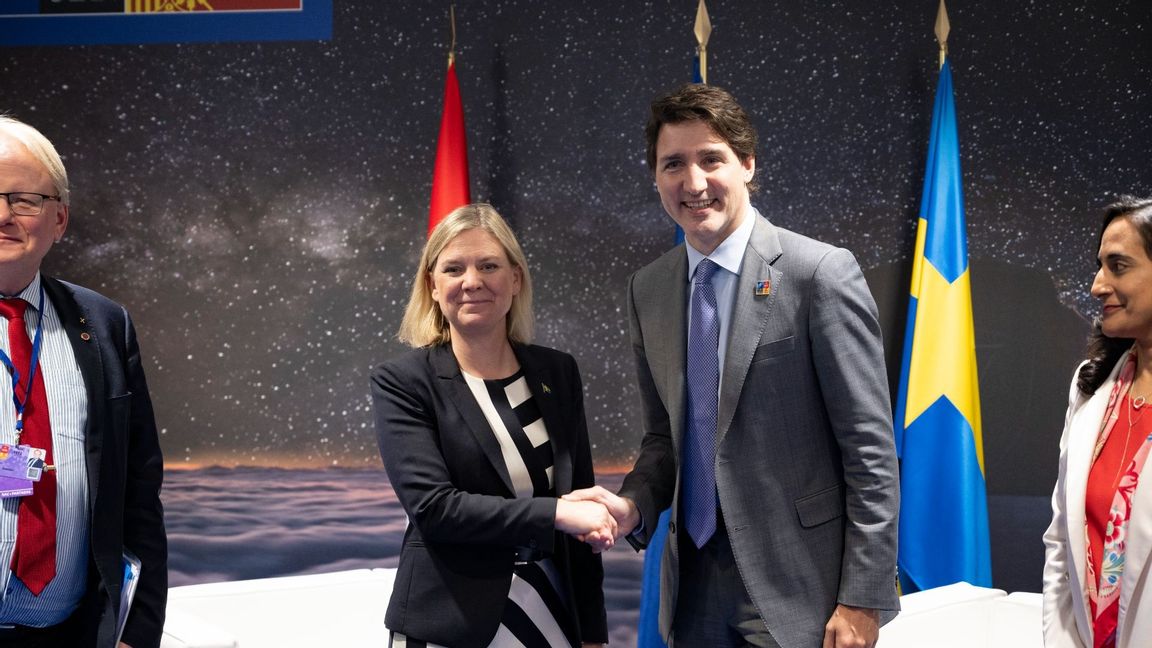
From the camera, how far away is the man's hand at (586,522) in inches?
73.4

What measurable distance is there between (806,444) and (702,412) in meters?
0.22

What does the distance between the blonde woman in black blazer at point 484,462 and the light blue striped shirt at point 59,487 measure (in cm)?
58

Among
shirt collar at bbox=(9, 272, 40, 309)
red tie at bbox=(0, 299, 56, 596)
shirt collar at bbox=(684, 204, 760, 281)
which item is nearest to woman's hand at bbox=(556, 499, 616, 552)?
shirt collar at bbox=(684, 204, 760, 281)

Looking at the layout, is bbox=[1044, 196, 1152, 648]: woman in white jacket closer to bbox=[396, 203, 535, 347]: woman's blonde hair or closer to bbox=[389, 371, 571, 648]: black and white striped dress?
bbox=[389, 371, 571, 648]: black and white striped dress

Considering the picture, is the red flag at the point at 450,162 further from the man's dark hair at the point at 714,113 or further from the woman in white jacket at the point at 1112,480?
the woman in white jacket at the point at 1112,480

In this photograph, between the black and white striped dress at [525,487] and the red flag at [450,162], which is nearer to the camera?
the black and white striped dress at [525,487]

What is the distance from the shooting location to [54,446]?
161 cm

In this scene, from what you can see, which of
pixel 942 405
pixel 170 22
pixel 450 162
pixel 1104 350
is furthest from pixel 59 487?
pixel 170 22

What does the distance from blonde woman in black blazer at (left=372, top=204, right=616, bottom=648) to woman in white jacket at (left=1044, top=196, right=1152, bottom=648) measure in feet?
3.33

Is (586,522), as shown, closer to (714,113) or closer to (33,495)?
(714,113)

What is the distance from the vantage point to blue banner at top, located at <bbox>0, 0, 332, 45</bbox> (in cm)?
423

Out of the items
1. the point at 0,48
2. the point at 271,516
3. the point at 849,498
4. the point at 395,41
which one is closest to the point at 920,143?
the point at 395,41

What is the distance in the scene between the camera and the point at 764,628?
1.77 m


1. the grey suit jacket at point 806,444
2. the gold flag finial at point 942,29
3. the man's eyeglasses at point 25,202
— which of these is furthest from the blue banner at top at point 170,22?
the grey suit jacket at point 806,444
